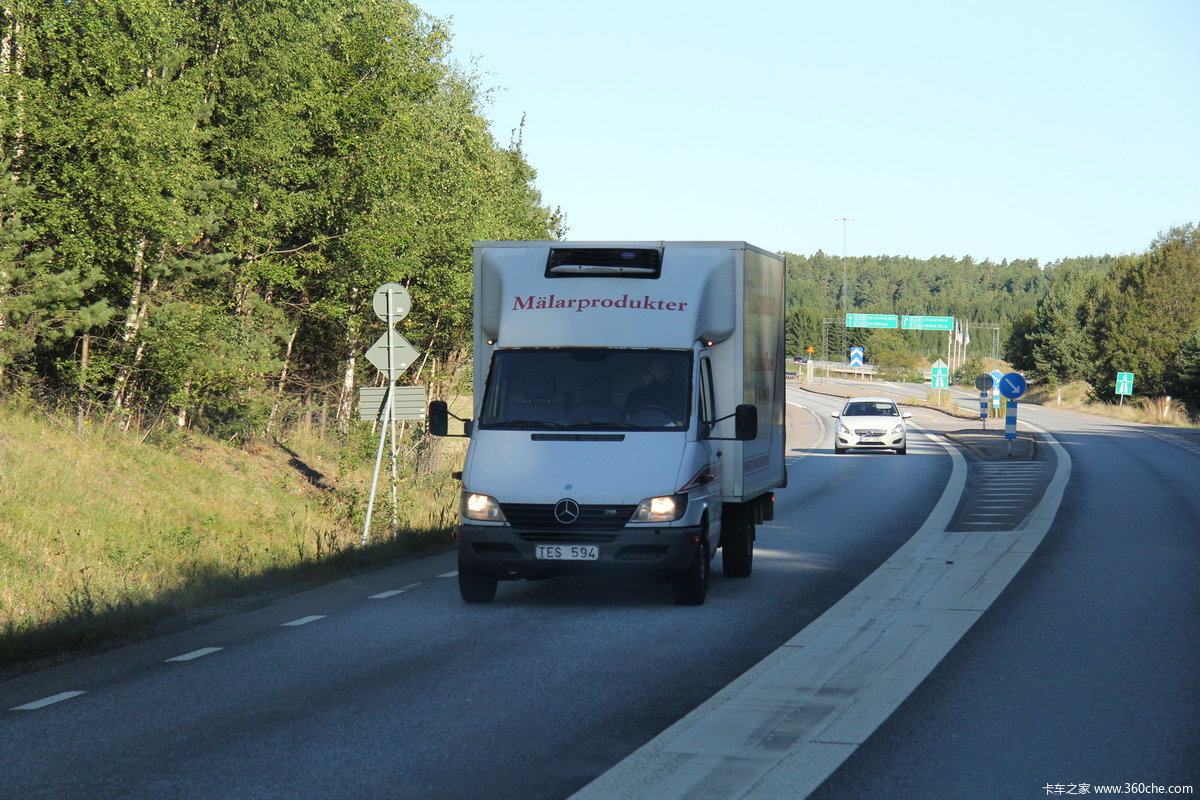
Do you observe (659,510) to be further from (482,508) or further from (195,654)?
(195,654)

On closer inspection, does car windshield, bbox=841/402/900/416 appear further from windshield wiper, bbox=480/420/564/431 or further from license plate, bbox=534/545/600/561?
license plate, bbox=534/545/600/561

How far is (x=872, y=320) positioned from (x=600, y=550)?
11948cm

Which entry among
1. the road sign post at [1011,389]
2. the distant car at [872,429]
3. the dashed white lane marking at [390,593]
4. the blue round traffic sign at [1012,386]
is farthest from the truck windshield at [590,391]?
the distant car at [872,429]

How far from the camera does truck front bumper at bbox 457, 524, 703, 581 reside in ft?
35.5

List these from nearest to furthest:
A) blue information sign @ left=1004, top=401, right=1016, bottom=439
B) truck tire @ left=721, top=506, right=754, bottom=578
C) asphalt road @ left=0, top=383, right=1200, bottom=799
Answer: asphalt road @ left=0, top=383, right=1200, bottom=799 → truck tire @ left=721, top=506, right=754, bottom=578 → blue information sign @ left=1004, top=401, right=1016, bottom=439

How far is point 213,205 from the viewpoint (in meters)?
19.3

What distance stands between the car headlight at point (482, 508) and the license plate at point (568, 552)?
42cm

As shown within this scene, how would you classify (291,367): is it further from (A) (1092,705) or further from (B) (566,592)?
(A) (1092,705)

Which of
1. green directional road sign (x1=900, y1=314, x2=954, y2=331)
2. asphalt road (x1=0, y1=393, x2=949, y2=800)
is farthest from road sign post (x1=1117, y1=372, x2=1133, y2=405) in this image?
asphalt road (x1=0, y1=393, x2=949, y2=800)

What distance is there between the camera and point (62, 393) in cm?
2047

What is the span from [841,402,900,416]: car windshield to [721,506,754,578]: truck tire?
26.4 meters

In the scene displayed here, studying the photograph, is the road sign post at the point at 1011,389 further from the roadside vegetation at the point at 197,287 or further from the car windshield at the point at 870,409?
the roadside vegetation at the point at 197,287

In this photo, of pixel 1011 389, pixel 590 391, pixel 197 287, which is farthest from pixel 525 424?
pixel 1011 389

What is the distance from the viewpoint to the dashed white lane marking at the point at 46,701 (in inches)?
304
